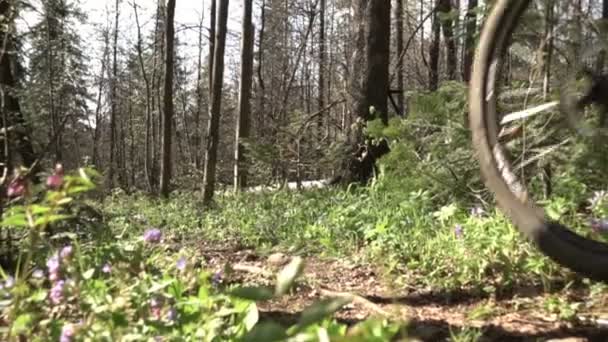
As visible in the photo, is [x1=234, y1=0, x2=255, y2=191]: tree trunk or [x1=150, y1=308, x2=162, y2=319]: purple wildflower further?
[x1=234, y1=0, x2=255, y2=191]: tree trunk

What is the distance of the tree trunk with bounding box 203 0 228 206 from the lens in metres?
9.73

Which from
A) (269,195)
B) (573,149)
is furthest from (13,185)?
(269,195)

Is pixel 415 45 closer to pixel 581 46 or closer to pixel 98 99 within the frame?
pixel 98 99

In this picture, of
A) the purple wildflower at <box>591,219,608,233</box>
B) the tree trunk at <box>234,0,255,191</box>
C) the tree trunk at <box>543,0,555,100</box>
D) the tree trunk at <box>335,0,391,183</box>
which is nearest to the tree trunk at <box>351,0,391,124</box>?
the tree trunk at <box>335,0,391,183</box>

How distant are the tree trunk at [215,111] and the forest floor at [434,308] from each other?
237 inches

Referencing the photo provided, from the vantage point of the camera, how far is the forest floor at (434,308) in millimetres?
2312

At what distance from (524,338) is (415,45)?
25.5m

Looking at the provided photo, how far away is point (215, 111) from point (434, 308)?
28.1 feet

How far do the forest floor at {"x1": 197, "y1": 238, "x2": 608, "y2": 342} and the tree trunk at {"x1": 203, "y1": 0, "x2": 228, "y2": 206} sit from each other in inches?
237

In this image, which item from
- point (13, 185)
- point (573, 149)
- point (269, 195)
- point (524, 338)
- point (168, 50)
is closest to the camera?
point (13, 185)

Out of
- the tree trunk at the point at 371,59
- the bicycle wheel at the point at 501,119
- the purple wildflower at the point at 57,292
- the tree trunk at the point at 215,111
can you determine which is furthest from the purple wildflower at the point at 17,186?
the tree trunk at the point at 215,111

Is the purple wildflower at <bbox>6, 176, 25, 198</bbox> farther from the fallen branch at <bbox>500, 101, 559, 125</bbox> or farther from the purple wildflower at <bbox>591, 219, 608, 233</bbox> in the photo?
the purple wildflower at <bbox>591, 219, 608, 233</bbox>

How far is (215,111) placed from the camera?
1091cm

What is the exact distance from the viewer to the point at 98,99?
32562 millimetres
